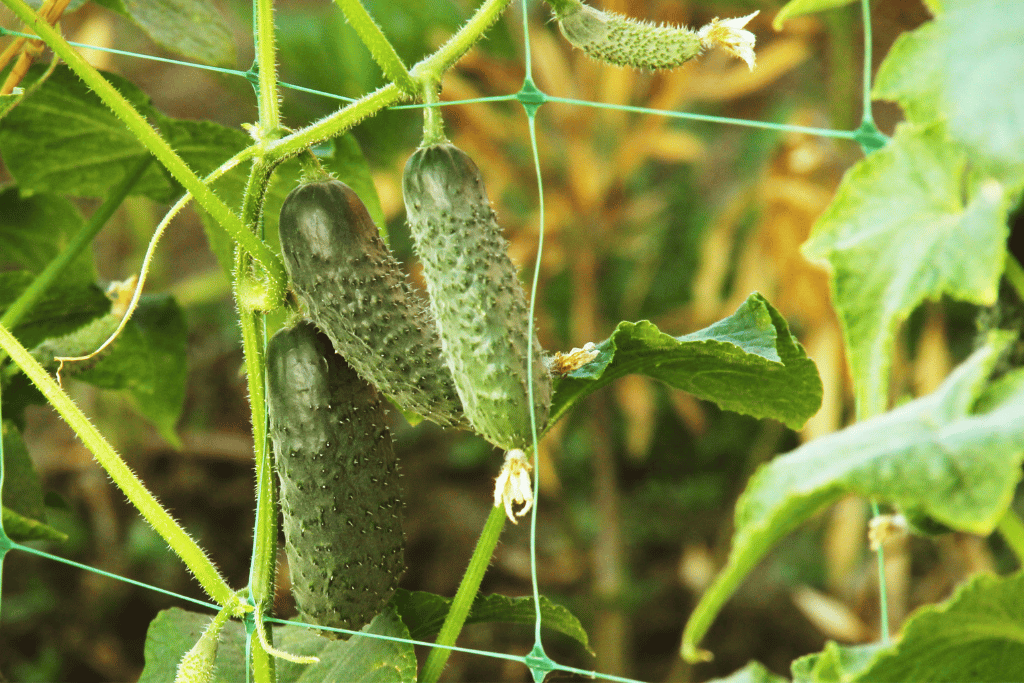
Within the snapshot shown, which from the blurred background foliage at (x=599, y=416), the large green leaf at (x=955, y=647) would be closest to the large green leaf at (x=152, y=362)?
the large green leaf at (x=955, y=647)

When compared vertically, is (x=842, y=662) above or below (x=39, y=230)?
below

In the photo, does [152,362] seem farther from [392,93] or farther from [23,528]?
[392,93]

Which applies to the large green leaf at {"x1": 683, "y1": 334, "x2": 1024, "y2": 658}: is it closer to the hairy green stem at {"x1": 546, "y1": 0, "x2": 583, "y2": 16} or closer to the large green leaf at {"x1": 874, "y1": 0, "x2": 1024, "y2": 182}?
the large green leaf at {"x1": 874, "y1": 0, "x2": 1024, "y2": 182}

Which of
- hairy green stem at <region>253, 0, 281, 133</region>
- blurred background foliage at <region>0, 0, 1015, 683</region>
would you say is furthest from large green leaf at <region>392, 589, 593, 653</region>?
blurred background foliage at <region>0, 0, 1015, 683</region>

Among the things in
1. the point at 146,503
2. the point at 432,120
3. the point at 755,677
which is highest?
the point at 432,120

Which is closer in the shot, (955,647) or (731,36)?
(955,647)

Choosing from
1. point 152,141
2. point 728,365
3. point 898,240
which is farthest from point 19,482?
point 898,240

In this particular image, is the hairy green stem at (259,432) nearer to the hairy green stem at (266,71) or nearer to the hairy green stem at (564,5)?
the hairy green stem at (266,71)
